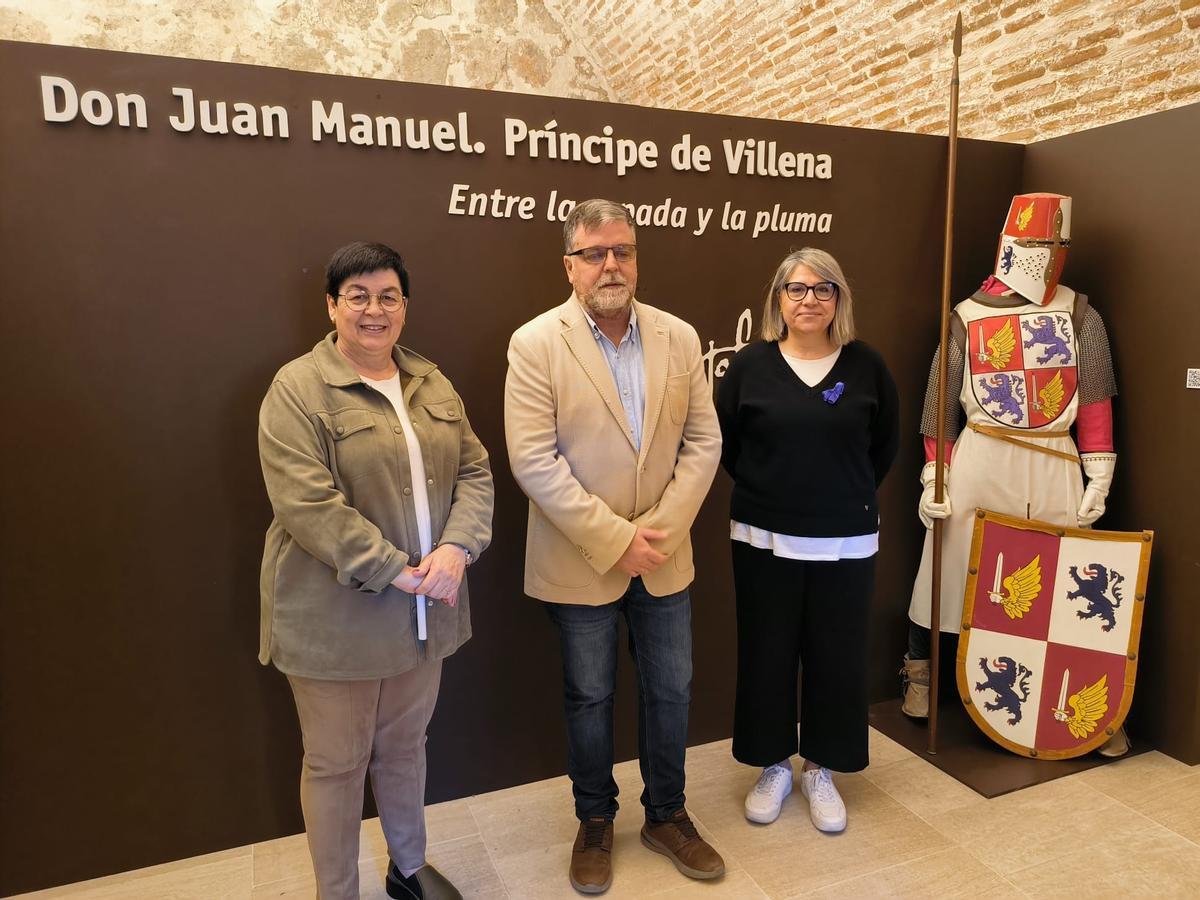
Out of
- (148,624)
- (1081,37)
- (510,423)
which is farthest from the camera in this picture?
(1081,37)

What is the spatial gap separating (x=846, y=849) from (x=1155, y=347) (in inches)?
72.0

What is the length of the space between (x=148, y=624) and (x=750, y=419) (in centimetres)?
165

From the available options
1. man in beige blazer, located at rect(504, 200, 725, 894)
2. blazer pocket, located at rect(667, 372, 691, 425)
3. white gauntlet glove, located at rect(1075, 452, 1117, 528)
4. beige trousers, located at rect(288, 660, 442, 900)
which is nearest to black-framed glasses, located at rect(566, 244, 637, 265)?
man in beige blazer, located at rect(504, 200, 725, 894)

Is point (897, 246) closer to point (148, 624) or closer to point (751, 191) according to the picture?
point (751, 191)

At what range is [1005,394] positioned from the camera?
8.80ft

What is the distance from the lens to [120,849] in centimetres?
219

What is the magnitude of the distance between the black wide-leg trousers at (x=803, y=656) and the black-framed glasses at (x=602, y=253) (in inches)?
33.9

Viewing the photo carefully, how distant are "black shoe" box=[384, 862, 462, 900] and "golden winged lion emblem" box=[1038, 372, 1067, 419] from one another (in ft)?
7.35

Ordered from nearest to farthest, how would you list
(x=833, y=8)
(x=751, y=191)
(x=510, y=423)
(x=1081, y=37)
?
(x=510, y=423) → (x=751, y=191) → (x=1081, y=37) → (x=833, y=8)

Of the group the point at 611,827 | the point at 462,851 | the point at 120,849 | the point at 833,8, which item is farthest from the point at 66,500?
the point at 833,8

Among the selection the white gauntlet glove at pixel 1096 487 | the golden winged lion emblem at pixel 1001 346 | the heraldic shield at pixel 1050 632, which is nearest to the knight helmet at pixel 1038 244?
the golden winged lion emblem at pixel 1001 346

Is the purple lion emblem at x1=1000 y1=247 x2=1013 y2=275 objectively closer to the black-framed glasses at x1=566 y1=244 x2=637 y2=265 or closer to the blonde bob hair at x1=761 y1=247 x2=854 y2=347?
the blonde bob hair at x1=761 y1=247 x2=854 y2=347

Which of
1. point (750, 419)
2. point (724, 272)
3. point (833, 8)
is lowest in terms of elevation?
point (750, 419)

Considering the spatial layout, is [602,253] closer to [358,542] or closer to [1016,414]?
[358,542]
